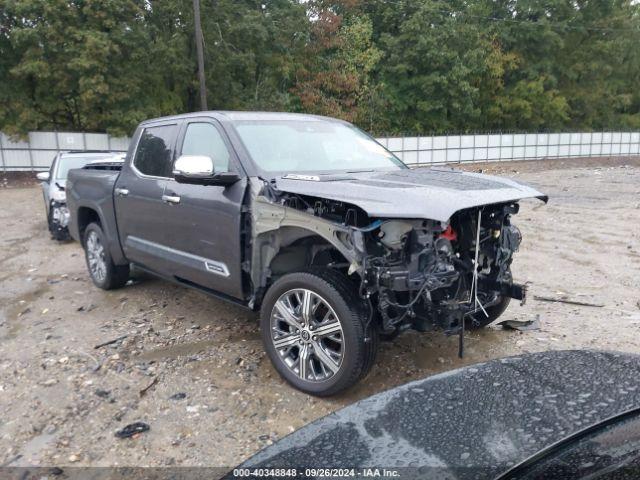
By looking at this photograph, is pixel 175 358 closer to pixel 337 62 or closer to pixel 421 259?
pixel 421 259

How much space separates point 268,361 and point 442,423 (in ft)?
7.97

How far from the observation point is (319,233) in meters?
3.42

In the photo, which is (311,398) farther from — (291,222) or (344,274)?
(291,222)

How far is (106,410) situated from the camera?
352 centimetres

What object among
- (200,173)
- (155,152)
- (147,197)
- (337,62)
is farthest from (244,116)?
(337,62)

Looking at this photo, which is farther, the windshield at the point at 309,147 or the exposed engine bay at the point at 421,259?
the windshield at the point at 309,147

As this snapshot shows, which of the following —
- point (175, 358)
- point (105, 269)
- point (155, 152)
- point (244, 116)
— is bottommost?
point (175, 358)

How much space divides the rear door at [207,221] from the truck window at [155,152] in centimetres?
20

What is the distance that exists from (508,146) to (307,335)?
31.6m

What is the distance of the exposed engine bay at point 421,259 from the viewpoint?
3.20 meters

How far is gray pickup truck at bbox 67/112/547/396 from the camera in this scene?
10.6 feet

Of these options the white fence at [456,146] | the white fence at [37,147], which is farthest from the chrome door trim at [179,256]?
the white fence at [456,146]

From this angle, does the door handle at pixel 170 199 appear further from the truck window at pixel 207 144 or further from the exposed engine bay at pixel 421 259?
the exposed engine bay at pixel 421 259

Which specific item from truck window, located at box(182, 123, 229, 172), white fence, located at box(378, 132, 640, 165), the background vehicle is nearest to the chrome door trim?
truck window, located at box(182, 123, 229, 172)
